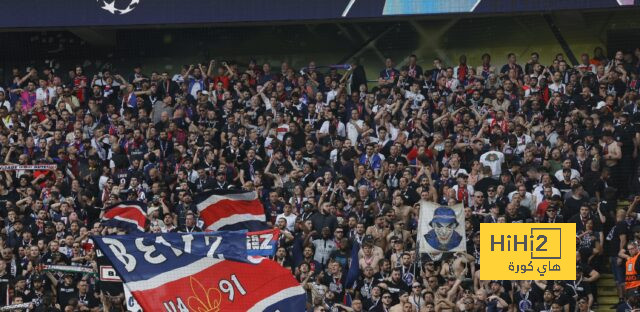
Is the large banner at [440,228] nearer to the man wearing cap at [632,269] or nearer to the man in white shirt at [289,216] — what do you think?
the man in white shirt at [289,216]

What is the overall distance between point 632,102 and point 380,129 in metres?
4.33

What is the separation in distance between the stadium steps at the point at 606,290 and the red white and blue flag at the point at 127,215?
7056mm

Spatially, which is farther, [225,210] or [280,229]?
[280,229]

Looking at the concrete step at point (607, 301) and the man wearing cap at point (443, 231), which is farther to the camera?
the concrete step at point (607, 301)

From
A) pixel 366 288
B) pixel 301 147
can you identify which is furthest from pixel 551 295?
pixel 301 147

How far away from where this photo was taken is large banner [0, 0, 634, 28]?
95.3ft

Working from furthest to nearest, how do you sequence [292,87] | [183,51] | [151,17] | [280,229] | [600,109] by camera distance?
[183,51] < [151,17] < [292,87] < [600,109] < [280,229]

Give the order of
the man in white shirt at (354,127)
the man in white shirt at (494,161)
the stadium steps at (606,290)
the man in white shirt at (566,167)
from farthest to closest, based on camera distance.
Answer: the man in white shirt at (354,127)
the man in white shirt at (494,161)
the man in white shirt at (566,167)
the stadium steps at (606,290)

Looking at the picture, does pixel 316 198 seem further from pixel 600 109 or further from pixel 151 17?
pixel 151 17

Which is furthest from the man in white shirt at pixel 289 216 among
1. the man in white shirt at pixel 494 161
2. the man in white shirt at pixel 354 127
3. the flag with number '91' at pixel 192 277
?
the flag with number '91' at pixel 192 277

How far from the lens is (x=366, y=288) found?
21.9m

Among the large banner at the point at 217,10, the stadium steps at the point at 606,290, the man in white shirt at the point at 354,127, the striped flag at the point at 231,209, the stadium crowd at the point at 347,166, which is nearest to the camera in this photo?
the striped flag at the point at 231,209

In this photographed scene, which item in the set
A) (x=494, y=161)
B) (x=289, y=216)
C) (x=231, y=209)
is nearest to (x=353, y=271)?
(x=289, y=216)

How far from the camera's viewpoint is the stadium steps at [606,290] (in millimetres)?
22438
